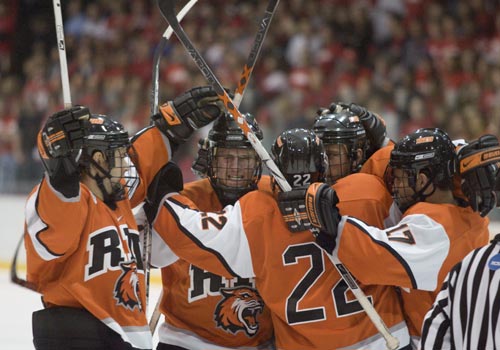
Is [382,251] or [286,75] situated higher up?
[286,75]

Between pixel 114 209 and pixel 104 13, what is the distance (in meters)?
6.85

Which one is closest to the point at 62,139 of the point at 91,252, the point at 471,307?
the point at 91,252

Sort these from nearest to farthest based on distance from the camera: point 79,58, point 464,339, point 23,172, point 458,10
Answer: point 464,339 < point 23,172 < point 458,10 < point 79,58

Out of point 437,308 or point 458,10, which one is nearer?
point 437,308

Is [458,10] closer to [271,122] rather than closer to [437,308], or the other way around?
[271,122]

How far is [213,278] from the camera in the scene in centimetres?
326

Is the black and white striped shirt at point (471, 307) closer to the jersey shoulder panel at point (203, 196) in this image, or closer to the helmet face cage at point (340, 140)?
the helmet face cage at point (340, 140)

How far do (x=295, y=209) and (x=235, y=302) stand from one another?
542mm

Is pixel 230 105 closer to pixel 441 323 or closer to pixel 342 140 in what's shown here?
pixel 342 140

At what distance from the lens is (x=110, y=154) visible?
9.68 ft

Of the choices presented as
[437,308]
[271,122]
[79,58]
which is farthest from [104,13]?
[437,308]

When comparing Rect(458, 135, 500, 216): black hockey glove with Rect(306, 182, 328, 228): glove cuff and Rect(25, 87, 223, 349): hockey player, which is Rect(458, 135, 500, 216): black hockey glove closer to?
Rect(306, 182, 328, 228): glove cuff

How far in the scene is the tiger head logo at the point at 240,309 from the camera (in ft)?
10.6

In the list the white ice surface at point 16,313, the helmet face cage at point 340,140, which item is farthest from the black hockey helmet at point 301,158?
the white ice surface at point 16,313
